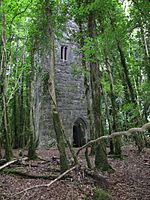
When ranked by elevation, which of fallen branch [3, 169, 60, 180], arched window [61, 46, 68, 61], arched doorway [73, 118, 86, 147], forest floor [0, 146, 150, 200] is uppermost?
arched window [61, 46, 68, 61]

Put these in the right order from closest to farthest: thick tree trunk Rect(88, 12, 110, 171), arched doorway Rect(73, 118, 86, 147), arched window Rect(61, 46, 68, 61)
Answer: thick tree trunk Rect(88, 12, 110, 171), arched doorway Rect(73, 118, 86, 147), arched window Rect(61, 46, 68, 61)

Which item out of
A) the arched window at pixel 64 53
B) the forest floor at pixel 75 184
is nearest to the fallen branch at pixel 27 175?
the forest floor at pixel 75 184

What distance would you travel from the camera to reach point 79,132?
18.8 m

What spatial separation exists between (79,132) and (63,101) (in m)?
3.28

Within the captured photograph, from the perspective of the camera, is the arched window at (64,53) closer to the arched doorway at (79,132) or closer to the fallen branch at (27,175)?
the arched doorway at (79,132)

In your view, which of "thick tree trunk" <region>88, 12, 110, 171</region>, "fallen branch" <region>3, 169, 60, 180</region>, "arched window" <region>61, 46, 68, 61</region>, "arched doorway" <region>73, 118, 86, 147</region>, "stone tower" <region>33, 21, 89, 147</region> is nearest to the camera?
"fallen branch" <region>3, 169, 60, 180</region>

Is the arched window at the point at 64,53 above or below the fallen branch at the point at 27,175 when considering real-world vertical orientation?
above

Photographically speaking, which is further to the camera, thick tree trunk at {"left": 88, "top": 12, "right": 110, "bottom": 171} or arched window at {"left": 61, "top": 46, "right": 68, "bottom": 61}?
arched window at {"left": 61, "top": 46, "right": 68, "bottom": 61}

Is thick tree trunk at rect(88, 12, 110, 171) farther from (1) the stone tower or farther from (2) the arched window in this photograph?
(2) the arched window

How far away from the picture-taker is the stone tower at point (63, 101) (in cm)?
1608

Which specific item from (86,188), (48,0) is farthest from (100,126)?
(48,0)

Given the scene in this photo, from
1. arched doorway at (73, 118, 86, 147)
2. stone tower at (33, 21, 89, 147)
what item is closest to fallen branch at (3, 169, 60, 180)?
stone tower at (33, 21, 89, 147)

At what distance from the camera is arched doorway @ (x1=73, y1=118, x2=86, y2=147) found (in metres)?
18.2

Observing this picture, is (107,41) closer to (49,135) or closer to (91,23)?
(91,23)
